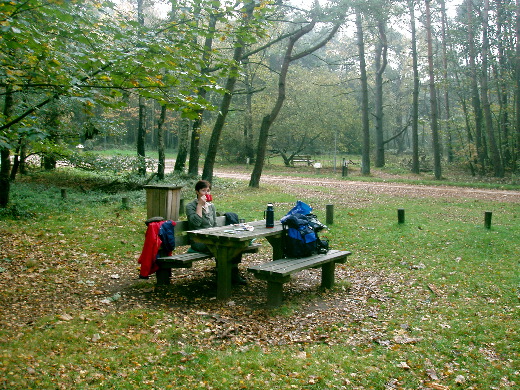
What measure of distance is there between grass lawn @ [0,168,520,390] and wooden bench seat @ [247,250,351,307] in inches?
9.3

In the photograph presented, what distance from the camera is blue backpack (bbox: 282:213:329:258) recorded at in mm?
6551

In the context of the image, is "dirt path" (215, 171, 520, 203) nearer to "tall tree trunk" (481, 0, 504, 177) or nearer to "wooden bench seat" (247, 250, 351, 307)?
"tall tree trunk" (481, 0, 504, 177)

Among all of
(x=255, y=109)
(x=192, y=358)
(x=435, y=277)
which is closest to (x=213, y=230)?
(x=192, y=358)

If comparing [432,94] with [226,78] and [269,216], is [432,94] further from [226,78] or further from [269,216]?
[269,216]

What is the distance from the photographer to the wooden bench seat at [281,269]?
576 centimetres

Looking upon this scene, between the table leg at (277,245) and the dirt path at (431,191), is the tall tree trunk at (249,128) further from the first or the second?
the table leg at (277,245)

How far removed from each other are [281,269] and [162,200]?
4.11 meters

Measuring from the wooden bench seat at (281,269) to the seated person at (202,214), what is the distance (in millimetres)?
1058

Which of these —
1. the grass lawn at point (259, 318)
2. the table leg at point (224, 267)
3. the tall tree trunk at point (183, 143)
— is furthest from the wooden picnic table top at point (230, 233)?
the tall tree trunk at point (183, 143)

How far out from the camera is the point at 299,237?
6559 millimetres

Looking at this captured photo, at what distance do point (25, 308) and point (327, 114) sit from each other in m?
28.9

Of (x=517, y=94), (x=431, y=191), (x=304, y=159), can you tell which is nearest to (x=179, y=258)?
(x=431, y=191)

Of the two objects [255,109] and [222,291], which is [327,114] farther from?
[222,291]

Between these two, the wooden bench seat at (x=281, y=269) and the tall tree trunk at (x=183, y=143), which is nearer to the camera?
the wooden bench seat at (x=281, y=269)
